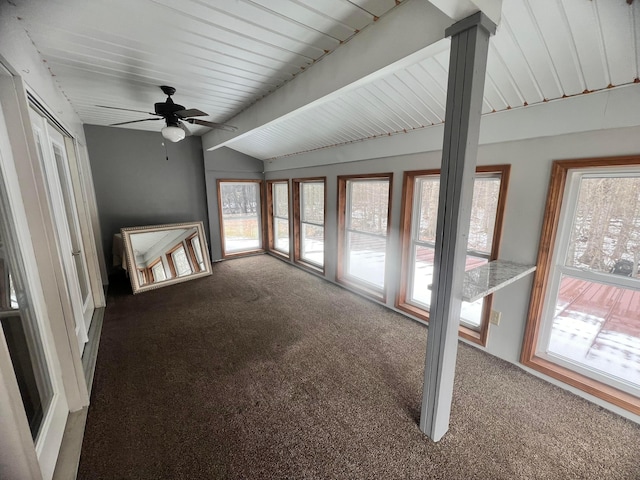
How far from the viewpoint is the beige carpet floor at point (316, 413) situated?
55.2 inches

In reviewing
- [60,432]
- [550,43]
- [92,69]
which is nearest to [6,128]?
[92,69]

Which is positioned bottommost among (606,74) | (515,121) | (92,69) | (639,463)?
(639,463)

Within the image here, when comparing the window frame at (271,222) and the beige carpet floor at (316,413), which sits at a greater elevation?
the window frame at (271,222)

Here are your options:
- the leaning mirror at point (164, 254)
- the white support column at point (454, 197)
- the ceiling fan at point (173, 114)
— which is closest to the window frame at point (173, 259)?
the leaning mirror at point (164, 254)

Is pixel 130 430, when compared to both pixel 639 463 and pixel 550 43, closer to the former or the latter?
pixel 639 463

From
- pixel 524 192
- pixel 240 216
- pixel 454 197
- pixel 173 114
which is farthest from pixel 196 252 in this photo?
pixel 524 192

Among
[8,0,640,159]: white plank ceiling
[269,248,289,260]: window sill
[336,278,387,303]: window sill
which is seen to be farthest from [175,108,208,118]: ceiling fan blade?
[269,248,289,260]: window sill

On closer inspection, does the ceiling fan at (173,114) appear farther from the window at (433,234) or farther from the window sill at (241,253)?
the window sill at (241,253)

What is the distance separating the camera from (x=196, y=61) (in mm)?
2031

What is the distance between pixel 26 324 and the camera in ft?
4.83

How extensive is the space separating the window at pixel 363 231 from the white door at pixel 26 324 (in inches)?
121

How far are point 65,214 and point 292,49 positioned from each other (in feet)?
8.87

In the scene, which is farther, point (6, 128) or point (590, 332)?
point (590, 332)

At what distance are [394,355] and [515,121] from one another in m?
2.21
